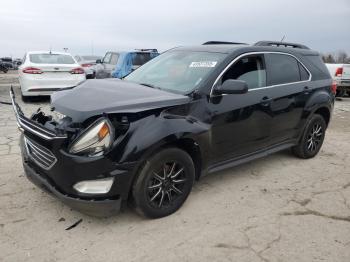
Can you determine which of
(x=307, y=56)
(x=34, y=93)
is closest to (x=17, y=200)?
(x=307, y=56)

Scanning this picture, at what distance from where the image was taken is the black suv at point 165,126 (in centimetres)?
325

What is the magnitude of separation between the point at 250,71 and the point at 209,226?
6.72 ft

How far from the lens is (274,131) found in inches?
193

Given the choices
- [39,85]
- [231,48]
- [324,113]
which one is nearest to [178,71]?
[231,48]

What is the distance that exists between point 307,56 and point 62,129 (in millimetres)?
3982

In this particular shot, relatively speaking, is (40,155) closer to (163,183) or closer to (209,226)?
(163,183)

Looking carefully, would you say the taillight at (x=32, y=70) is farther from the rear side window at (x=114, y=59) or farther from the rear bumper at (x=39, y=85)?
the rear side window at (x=114, y=59)

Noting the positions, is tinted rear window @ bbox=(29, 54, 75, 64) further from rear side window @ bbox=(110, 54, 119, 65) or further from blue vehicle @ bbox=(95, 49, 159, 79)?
rear side window @ bbox=(110, 54, 119, 65)

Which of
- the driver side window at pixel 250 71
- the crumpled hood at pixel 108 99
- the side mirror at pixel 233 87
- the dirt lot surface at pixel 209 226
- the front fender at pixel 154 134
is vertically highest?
the driver side window at pixel 250 71

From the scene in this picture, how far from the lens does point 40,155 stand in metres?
3.55

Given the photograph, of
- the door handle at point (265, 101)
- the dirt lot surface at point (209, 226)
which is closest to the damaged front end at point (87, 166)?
the dirt lot surface at point (209, 226)

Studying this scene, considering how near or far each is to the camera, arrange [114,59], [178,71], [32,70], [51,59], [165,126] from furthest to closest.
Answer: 1. [114,59]
2. [51,59]
3. [32,70]
4. [178,71]
5. [165,126]

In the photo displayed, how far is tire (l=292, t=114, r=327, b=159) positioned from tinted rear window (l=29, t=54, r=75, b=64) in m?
7.72

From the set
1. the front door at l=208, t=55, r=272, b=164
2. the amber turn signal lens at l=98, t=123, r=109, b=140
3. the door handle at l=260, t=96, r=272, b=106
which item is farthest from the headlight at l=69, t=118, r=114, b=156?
the door handle at l=260, t=96, r=272, b=106
